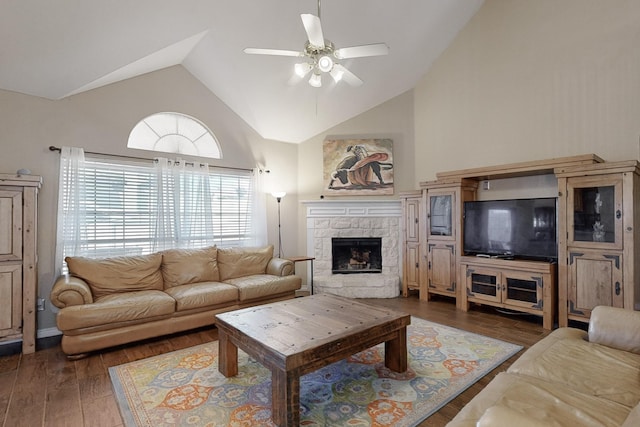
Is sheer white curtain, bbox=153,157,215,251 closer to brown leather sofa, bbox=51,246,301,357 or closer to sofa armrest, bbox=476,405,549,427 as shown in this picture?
brown leather sofa, bbox=51,246,301,357

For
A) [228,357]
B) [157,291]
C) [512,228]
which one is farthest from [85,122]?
[512,228]

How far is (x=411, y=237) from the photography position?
5109 mm

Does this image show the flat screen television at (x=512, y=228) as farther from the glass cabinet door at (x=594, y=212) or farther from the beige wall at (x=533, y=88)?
the beige wall at (x=533, y=88)

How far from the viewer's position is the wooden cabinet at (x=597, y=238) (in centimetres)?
313

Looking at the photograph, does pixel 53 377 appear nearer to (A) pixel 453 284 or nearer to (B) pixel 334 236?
(B) pixel 334 236

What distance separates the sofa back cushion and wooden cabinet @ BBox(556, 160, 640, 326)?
379cm

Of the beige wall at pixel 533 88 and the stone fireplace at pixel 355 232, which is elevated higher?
the beige wall at pixel 533 88

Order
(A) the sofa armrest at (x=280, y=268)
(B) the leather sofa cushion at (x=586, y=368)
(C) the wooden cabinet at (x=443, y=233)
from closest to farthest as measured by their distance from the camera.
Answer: (B) the leather sofa cushion at (x=586, y=368) < (C) the wooden cabinet at (x=443, y=233) < (A) the sofa armrest at (x=280, y=268)

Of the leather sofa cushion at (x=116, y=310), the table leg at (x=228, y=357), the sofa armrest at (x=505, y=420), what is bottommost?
the table leg at (x=228, y=357)

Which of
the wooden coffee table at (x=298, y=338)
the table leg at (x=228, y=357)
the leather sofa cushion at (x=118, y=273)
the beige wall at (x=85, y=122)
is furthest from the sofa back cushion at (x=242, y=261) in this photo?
the table leg at (x=228, y=357)

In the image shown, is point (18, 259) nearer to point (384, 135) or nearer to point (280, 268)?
point (280, 268)

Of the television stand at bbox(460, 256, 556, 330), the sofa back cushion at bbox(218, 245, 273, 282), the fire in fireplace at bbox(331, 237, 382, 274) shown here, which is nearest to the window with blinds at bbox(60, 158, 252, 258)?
the sofa back cushion at bbox(218, 245, 273, 282)

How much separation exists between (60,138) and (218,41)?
2.16 metres

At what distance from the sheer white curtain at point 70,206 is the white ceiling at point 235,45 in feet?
2.42
